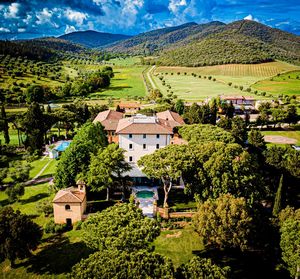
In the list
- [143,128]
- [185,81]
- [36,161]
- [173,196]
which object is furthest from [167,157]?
[185,81]

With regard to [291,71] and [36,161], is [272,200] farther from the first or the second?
[291,71]

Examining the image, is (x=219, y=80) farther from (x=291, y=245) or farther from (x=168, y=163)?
(x=291, y=245)

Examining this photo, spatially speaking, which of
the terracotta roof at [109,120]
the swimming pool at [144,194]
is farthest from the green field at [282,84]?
the swimming pool at [144,194]

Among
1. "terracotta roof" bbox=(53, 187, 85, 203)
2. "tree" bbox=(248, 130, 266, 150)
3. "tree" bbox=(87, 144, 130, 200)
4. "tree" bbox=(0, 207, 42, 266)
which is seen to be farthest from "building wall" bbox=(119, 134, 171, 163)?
"tree" bbox=(0, 207, 42, 266)

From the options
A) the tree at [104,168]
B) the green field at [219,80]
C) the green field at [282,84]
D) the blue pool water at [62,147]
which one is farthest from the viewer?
the green field at [219,80]

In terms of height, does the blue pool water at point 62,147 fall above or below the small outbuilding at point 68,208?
above

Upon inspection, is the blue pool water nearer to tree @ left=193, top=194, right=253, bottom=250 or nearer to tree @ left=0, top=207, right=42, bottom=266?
tree @ left=0, top=207, right=42, bottom=266

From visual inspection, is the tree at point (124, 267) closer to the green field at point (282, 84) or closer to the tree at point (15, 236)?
the tree at point (15, 236)
